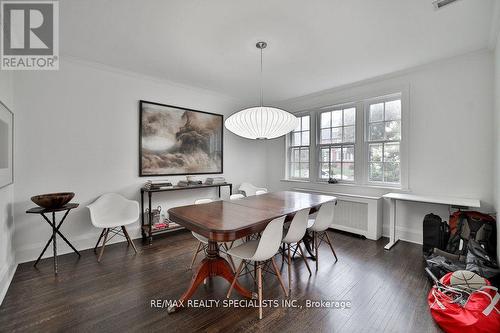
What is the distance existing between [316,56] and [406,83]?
1.67 meters

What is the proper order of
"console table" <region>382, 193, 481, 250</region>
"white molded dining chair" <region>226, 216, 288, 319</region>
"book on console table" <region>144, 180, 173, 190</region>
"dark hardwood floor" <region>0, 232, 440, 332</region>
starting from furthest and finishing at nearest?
"book on console table" <region>144, 180, 173, 190</region>, "console table" <region>382, 193, 481, 250</region>, "white molded dining chair" <region>226, 216, 288, 319</region>, "dark hardwood floor" <region>0, 232, 440, 332</region>

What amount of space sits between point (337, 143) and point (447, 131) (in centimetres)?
167

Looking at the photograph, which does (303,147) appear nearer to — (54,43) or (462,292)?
(462,292)

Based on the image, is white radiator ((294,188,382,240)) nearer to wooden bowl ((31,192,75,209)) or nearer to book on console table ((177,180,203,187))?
book on console table ((177,180,203,187))

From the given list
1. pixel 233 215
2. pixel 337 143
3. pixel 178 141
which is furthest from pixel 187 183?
pixel 337 143

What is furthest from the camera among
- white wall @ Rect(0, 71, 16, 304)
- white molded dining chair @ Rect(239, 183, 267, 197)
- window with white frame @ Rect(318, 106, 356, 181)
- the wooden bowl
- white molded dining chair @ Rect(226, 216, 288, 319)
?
white molded dining chair @ Rect(239, 183, 267, 197)

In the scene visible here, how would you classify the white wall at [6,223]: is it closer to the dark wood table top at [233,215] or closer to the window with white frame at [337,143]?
the dark wood table top at [233,215]

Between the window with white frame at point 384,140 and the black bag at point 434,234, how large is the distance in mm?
949

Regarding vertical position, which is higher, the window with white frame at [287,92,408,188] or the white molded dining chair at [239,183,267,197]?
the window with white frame at [287,92,408,188]

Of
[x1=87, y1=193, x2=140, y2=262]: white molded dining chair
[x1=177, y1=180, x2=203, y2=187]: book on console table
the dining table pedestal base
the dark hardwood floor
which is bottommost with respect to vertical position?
the dark hardwood floor

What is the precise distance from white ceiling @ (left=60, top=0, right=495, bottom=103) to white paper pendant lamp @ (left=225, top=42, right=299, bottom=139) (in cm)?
49

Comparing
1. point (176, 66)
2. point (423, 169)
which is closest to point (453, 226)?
point (423, 169)

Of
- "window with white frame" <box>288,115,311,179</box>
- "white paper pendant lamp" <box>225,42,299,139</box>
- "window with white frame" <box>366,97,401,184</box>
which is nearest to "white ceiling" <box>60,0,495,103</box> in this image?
"white paper pendant lamp" <box>225,42,299,139</box>

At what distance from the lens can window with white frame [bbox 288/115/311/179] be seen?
5.03 m
